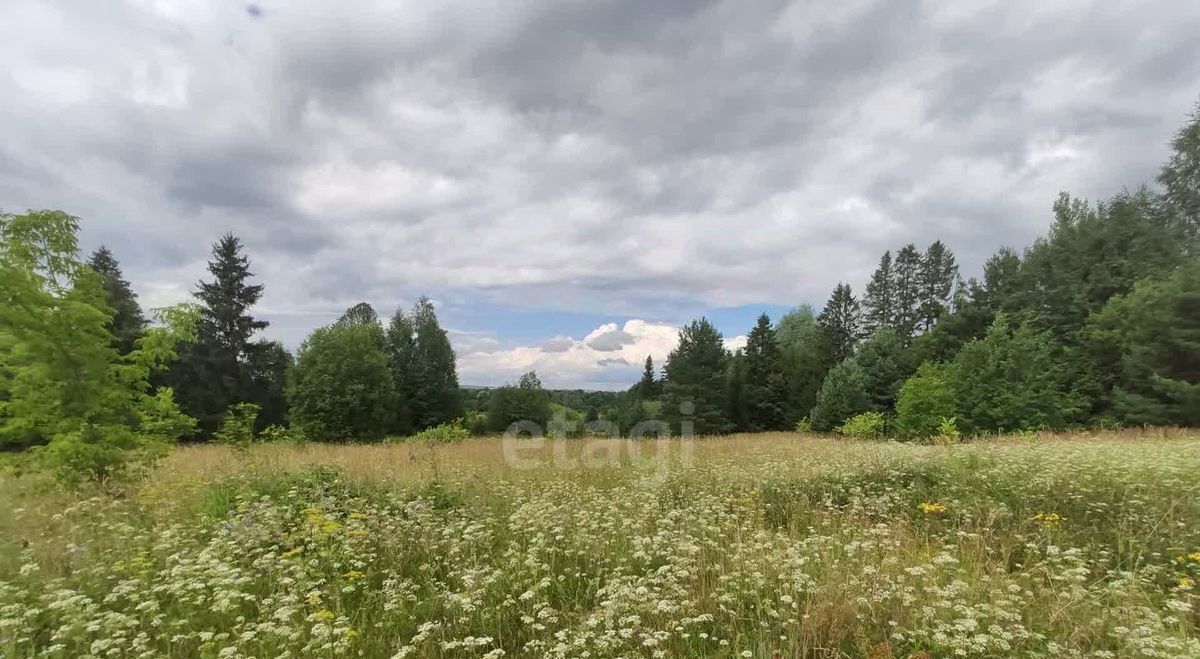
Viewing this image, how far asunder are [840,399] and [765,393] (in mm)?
11049

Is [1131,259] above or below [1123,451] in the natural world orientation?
above

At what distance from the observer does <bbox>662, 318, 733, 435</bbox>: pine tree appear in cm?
4334

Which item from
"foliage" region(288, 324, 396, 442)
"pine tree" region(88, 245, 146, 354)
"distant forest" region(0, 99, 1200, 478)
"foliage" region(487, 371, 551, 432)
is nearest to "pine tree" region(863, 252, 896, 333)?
"distant forest" region(0, 99, 1200, 478)

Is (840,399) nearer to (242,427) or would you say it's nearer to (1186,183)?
(1186,183)

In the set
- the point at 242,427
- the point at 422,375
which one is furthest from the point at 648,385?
the point at 242,427

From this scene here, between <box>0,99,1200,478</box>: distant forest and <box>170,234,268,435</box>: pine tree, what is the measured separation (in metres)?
0.14

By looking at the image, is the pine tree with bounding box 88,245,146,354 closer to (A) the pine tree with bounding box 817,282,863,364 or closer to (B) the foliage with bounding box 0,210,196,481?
(B) the foliage with bounding box 0,210,196,481

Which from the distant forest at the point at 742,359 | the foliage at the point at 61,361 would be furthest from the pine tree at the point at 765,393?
the foliage at the point at 61,361

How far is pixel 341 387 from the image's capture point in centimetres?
3697

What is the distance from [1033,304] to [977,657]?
134 ft

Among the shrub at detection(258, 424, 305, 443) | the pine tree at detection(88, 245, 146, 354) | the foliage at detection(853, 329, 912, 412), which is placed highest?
the pine tree at detection(88, 245, 146, 354)

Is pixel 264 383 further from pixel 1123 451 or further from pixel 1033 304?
pixel 1033 304

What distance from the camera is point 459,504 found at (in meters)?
6.55

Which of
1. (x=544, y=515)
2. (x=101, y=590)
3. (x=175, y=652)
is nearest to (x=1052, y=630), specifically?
(x=544, y=515)
